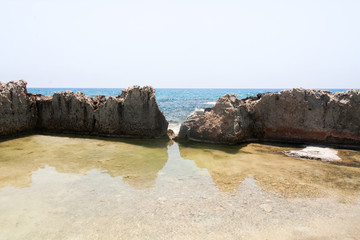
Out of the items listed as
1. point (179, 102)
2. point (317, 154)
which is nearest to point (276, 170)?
point (317, 154)

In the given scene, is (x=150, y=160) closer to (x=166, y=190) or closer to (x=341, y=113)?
(x=166, y=190)

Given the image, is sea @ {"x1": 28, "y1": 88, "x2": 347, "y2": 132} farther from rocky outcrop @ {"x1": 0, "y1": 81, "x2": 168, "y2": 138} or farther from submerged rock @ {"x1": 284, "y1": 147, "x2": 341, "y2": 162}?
submerged rock @ {"x1": 284, "y1": 147, "x2": 341, "y2": 162}

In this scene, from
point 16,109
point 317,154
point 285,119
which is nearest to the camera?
point 317,154

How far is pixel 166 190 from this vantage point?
412cm

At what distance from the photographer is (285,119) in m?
7.64

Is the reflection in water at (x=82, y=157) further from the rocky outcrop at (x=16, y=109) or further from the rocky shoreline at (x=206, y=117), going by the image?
the rocky shoreline at (x=206, y=117)

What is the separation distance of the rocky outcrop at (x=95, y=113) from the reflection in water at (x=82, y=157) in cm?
63

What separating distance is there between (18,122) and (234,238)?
787cm

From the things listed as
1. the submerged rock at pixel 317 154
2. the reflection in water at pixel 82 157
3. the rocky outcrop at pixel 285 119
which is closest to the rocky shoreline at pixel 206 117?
the rocky outcrop at pixel 285 119

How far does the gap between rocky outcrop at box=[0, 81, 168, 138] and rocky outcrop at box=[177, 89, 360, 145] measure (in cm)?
145

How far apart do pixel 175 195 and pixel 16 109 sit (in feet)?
22.0

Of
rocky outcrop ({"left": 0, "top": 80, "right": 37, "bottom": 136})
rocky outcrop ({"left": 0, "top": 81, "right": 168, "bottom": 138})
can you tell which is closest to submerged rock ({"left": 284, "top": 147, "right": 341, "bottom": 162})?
rocky outcrop ({"left": 0, "top": 81, "right": 168, "bottom": 138})

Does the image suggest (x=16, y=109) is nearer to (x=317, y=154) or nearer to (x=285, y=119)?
(x=285, y=119)

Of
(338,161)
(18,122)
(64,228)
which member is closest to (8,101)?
(18,122)
